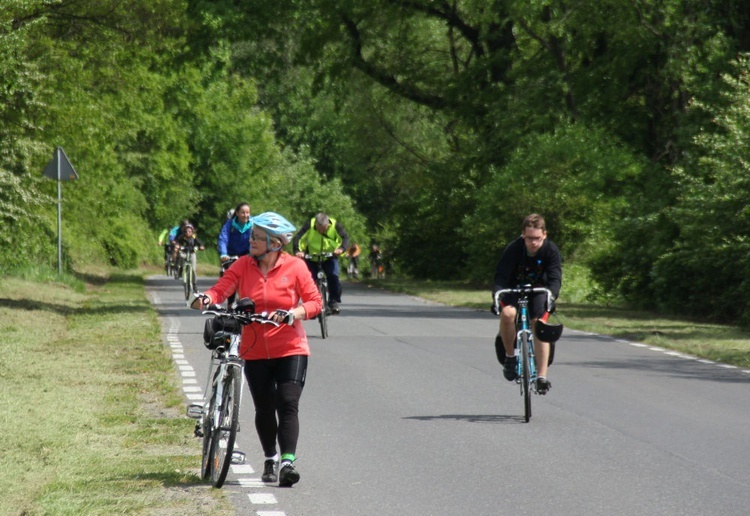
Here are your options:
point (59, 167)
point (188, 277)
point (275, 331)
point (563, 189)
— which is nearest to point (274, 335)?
point (275, 331)

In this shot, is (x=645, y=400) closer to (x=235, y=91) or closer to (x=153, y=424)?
(x=153, y=424)

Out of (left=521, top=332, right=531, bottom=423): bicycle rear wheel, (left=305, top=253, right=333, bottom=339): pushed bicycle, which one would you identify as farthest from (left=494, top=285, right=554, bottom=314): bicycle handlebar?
(left=305, top=253, right=333, bottom=339): pushed bicycle

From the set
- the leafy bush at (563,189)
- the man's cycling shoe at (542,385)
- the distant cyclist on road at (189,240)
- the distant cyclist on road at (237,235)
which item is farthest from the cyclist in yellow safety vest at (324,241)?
the leafy bush at (563,189)

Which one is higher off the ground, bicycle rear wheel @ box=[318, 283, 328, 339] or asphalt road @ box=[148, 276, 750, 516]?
bicycle rear wheel @ box=[318, 283, 328, 339]

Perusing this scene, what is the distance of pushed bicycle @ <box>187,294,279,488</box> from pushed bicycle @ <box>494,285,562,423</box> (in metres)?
3.53

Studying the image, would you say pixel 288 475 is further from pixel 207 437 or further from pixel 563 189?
pixel 563 189

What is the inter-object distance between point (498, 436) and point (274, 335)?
111 inches

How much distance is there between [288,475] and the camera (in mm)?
8000

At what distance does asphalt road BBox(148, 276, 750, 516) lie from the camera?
7.83 metres

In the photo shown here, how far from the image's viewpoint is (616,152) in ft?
107

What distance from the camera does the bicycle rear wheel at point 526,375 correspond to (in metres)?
11.1

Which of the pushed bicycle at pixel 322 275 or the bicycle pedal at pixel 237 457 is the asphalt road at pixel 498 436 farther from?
the pushed bicycle at pixel 322 275

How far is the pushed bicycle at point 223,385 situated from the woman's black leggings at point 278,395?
0.41ft

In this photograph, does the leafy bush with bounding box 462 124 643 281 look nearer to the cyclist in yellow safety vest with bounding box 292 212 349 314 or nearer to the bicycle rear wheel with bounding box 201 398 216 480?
the cyclist in yellow safety vest with bounding box 292 212 349 314
